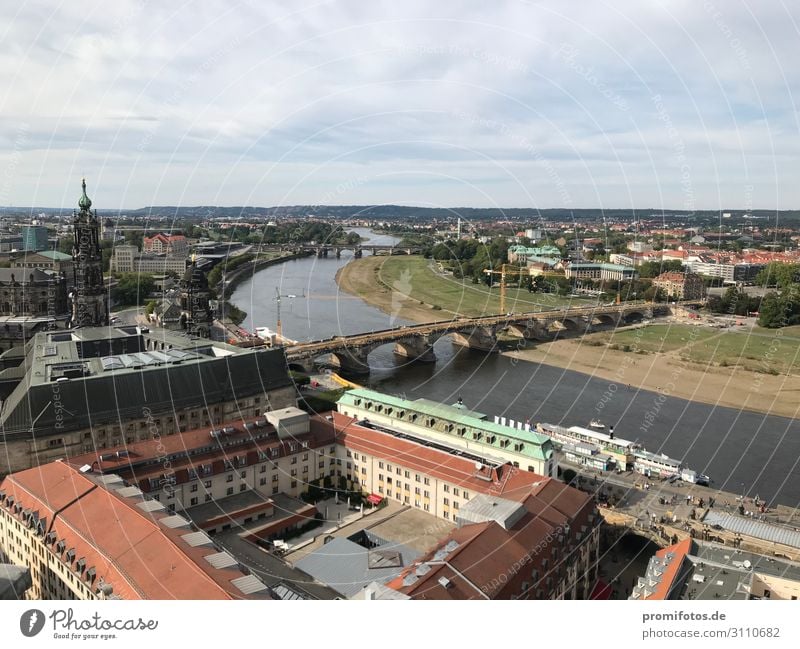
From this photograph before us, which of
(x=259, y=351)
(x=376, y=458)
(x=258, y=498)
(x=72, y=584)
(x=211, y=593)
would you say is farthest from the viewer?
(x=259, y=351)

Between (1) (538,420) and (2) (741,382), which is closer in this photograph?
(1) (538,420)

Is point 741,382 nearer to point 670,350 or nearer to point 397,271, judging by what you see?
point 670,350

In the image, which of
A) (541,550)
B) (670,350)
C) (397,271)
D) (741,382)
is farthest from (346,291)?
(541,550)

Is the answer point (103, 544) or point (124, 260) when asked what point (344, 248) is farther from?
point (103, 544)

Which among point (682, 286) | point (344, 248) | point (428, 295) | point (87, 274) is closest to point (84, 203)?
point (87, 274)

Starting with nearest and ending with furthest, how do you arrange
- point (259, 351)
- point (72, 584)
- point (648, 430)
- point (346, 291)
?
point (72, 584), point (259, 351), point (648, 430), point (346, 291)

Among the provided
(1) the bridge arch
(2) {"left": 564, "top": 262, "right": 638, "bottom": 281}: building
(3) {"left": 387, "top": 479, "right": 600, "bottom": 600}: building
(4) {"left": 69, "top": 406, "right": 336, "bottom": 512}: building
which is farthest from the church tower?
(2) {"left": 564, "top": 262, "right": 638, "bottom": 281}: building
